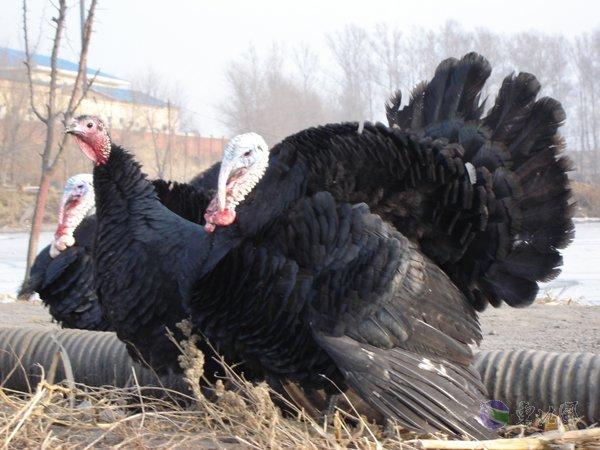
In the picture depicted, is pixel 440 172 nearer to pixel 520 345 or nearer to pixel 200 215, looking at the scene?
pixel 200 215

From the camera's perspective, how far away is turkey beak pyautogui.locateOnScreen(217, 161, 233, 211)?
356cm

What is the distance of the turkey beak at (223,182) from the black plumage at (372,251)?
10 cm

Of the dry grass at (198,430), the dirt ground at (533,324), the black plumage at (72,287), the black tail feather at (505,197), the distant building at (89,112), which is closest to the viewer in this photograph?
the dry grass at (198,430)

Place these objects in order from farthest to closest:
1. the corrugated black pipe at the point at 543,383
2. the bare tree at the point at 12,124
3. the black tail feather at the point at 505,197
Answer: the bare tree at the point at 12,124 → the corrugated black pipe at the point at 543,383 → the black tail feather at the point at 505,197

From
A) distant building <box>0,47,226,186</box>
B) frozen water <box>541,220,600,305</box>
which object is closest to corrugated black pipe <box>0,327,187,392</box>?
frozen water <box>541,220,600,305</box>

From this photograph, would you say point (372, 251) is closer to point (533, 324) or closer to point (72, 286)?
point (72, 286)

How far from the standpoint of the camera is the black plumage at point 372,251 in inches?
128

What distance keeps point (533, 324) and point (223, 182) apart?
409 cm

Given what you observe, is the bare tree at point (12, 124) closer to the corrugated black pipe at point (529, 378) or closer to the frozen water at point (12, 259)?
the frozen water at point (12, 259)

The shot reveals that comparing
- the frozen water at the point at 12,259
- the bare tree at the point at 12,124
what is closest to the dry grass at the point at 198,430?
the frozen water at the point at 12,259

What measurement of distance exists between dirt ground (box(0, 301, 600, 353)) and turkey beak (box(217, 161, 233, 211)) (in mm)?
2719

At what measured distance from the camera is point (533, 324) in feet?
22.6

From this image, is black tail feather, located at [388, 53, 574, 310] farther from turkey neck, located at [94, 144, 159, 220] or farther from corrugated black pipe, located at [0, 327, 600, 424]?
turkey neck, located at [94, 144, 159, 220]

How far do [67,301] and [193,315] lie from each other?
2313mm
